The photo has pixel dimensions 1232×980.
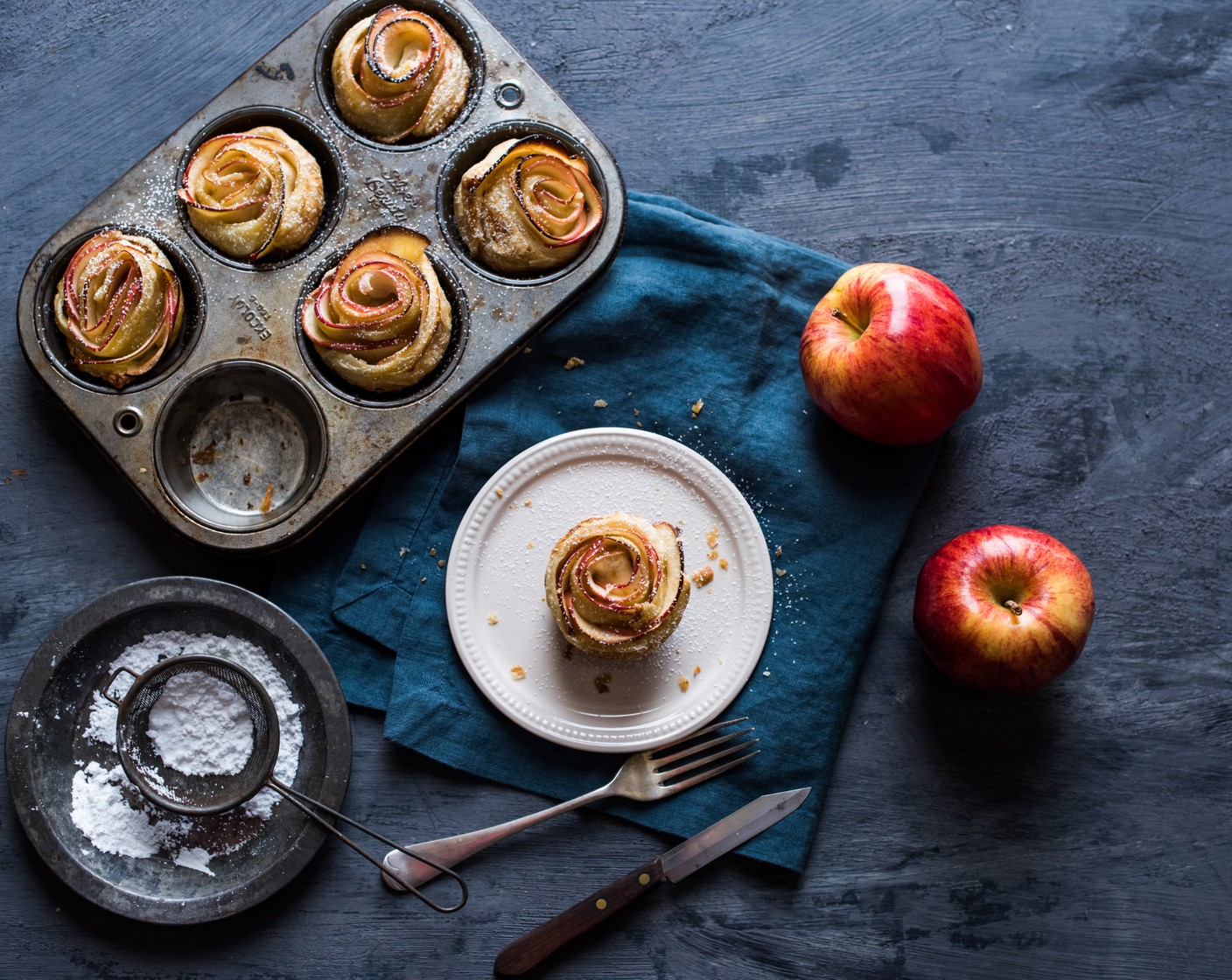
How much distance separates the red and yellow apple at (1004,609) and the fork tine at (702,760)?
53 cm

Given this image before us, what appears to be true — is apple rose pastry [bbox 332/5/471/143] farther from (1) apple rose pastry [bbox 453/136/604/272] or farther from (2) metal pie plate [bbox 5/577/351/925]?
(2) metal pie plate [bbox 5/577/351/925]

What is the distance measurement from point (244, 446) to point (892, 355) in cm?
170

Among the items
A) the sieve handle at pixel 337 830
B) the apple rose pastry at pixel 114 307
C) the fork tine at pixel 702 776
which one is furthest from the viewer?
the fork tine at pixel 702 776

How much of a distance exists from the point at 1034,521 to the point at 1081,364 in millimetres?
455

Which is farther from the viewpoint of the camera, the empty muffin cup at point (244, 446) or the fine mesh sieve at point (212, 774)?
the empty muffin cup at point (244, 446)

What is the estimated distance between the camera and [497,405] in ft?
8.56

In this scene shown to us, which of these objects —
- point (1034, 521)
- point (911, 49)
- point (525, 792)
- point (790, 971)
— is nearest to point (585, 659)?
point (525, 792)

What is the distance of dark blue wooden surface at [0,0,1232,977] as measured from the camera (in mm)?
2568

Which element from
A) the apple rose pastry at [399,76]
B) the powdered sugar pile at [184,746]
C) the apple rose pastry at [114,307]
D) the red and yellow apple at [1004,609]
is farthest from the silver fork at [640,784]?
the apple rose pastry at [399,76]

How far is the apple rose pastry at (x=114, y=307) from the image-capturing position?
96.1 inches

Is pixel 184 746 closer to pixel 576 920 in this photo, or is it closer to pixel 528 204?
pixel 576 920

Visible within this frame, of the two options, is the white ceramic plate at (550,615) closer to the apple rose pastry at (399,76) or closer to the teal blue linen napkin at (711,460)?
the teal blue linen napkin at (711,460)

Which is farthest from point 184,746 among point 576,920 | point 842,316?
point 842,316

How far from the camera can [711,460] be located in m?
2.67
